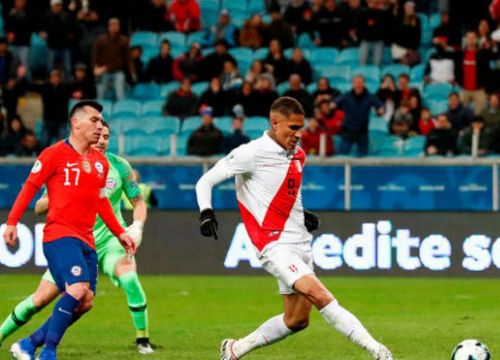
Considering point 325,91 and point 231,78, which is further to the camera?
point 231,78

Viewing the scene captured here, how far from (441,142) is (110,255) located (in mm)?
9313

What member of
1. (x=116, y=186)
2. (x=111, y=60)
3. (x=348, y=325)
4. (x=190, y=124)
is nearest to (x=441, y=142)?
(x=190, y=124)

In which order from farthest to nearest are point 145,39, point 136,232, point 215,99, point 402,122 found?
point 145,39 → point 215,99 → point 402,122 → point 136,232

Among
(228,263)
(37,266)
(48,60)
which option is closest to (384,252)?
(228,263)

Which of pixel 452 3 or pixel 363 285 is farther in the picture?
pixel 452 3

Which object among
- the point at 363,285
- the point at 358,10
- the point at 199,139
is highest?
the point at 358,10

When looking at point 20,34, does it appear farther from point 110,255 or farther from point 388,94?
point 110,255

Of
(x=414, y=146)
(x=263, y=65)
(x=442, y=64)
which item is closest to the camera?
(x=414, y=146)

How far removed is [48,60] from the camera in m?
26.4

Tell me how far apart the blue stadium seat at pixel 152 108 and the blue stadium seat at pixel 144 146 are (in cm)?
304

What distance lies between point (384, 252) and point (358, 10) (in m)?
7.06

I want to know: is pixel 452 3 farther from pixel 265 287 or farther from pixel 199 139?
pixel 265 287

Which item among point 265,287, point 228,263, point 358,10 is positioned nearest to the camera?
point 265,287

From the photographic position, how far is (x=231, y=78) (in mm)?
24516
